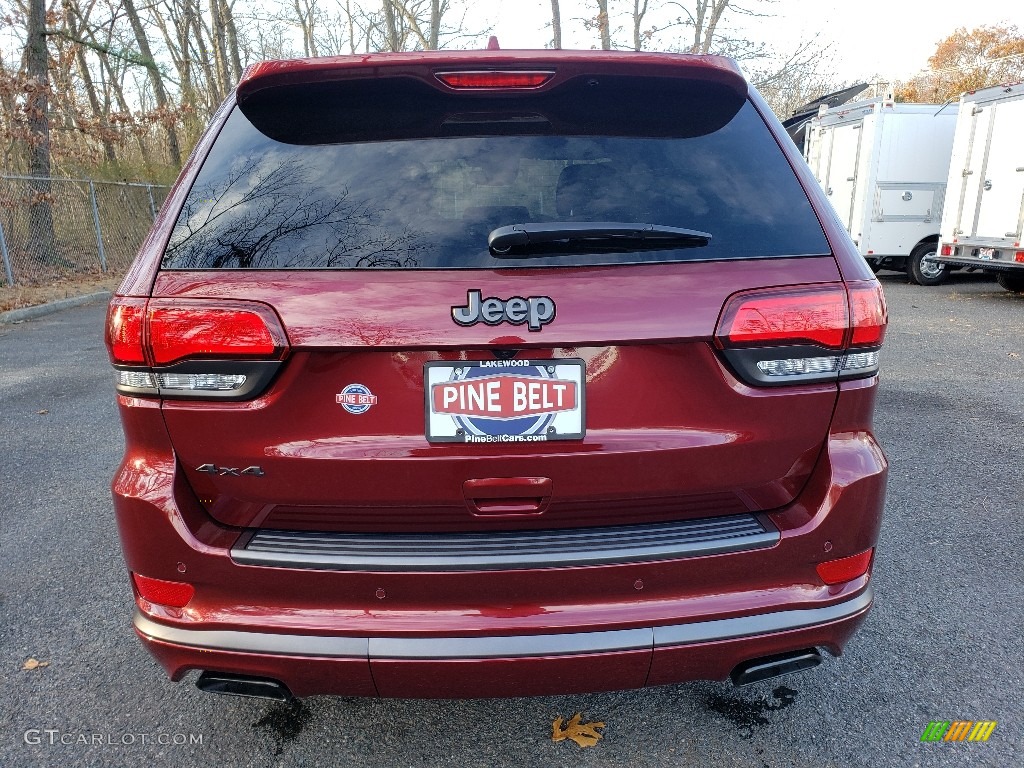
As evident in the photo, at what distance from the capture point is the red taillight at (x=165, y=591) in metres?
1.63

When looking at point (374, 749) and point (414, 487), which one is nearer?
point (414, 487)

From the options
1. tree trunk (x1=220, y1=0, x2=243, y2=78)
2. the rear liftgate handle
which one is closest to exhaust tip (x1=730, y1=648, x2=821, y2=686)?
the rear liftgate handle

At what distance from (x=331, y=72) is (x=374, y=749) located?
1.90 m

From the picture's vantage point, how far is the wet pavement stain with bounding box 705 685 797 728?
212 centimetres

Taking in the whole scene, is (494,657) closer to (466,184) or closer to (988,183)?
(466,184)

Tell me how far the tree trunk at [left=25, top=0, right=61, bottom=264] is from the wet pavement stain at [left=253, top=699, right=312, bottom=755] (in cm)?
1405

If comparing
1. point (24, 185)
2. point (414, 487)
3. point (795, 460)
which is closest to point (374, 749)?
point (414, 487)

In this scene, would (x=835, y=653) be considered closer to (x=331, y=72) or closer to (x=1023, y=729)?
(x=1023, y=729)

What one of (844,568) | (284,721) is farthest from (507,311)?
(284,721)

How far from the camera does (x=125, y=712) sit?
2.17 meters

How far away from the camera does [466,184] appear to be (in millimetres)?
1645

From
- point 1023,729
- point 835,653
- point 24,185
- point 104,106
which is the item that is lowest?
point 1023,729

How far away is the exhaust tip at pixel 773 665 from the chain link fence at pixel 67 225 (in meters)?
12.3

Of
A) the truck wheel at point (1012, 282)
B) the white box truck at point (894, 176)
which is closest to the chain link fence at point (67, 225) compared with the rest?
the white box truck at point (894, 176)
